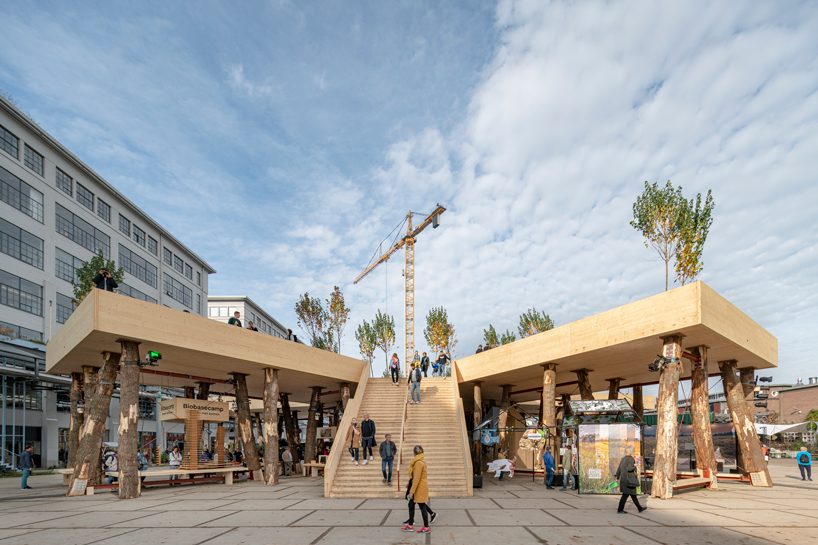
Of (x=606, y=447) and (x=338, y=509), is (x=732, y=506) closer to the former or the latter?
(x=606, y=447)

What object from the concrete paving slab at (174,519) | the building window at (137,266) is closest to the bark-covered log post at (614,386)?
the concrete paving slab at (174,519)

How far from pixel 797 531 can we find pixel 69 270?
48.9m

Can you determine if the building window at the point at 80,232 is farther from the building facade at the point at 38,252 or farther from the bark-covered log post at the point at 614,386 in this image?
the bark-covered log post at the point at 614,386

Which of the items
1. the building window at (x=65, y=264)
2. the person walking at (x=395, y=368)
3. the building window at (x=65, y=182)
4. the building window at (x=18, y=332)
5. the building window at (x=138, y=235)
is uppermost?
the building window at (x=65, y=182)

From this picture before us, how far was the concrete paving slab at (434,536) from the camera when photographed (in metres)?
10.3

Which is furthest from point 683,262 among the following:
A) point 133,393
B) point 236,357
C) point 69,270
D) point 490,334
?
point 69,270

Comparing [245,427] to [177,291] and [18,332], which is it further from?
[177,291]

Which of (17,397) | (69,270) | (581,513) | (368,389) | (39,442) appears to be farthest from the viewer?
(69,270)

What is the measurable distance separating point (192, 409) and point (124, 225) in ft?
132

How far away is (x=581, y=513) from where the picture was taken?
45.4ft

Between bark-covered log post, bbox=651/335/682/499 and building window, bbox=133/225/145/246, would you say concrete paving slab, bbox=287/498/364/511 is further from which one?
building window, bbox=133/225/145/246

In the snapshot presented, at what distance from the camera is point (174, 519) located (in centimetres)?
1340

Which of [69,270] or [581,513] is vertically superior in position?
[69,270]

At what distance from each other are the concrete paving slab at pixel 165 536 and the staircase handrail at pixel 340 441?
20.6 feet
